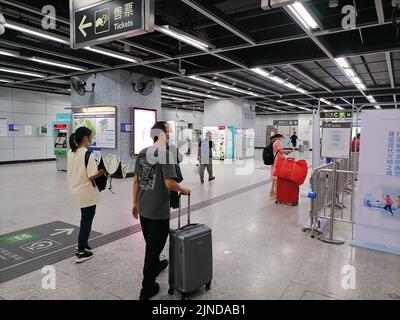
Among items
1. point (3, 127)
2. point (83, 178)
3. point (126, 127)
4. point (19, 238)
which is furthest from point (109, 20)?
point (3, 127)

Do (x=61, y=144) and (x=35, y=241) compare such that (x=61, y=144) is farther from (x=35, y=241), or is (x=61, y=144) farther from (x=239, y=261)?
(x=239, y=261)

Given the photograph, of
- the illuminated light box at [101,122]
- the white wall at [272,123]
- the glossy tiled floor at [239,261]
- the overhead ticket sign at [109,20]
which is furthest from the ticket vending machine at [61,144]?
the white wall at [272,123]

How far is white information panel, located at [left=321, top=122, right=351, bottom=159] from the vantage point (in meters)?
3.78

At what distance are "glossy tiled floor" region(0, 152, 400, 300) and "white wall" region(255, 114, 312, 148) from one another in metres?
18.7

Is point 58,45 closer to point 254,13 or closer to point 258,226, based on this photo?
point 254,13

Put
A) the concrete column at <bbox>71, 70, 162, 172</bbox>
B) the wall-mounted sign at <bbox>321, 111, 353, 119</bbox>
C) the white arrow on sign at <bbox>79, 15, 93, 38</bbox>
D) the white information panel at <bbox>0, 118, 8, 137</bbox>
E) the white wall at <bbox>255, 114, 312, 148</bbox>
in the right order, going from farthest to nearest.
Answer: the white wall at <bbox>255, 114, 312, 148</bbox> < the white information panel at <bbox>0, 118, 8, 137</bbox> < the concrete column at <bbox>71, 70, 162, 172</bbox> < the wall-mounted sign at <bbox>321, 111, 353, 119</bbox> < the white arrow on sign at <bbox>79, 15, 93, 38</bbox>

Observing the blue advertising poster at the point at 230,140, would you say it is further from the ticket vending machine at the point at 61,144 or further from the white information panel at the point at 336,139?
the white information panel at the point at 336,139

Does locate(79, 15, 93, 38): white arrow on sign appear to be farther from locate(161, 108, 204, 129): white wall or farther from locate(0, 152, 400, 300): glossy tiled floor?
locate(161, 108, 204, 129): white wall

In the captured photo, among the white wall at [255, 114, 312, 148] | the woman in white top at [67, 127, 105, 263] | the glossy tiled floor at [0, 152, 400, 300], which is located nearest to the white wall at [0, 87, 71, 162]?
the glossy tiled floor at [0, 152, 400, 300]

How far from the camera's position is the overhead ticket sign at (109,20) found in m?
2.91

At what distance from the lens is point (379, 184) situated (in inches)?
143

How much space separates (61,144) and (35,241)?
7.19 m
